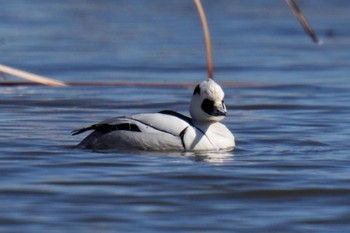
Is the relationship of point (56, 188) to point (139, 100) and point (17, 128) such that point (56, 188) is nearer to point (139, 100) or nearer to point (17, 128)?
point (17, 128)

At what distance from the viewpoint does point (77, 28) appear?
2598 cm

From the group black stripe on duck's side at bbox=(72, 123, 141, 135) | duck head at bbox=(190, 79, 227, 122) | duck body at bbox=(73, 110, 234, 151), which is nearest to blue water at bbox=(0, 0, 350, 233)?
duck body at bbox=(73, 110, 234, 151)

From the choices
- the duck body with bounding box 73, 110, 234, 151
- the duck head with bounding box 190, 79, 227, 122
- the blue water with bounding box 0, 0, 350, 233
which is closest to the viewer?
the blue water with bounding box 0, 0, 350, 233

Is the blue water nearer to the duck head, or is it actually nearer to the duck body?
the duck body

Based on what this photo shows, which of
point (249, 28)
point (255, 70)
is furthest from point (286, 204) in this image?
point (249, 28)

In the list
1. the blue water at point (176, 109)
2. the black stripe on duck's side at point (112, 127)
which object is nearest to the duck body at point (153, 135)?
the black stripe on duck's side at point (112, 127)

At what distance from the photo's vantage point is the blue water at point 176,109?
9.55m

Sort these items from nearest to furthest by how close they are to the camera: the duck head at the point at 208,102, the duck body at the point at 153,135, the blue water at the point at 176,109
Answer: the blue water at the point at 176,109
the duck body at the point at 153,135
the duck head at the point at 208,102

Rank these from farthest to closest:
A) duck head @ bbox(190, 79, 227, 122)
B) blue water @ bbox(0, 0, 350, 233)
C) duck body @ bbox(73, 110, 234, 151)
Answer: duck head @ bbox(190, 79, 227, 122)
duck body @ bbox(73, 110, 234, 151)
blue water @ bbox(0, 0, 350, 233)

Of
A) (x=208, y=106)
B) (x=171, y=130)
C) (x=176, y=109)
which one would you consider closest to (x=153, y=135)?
(x=171, y=130)

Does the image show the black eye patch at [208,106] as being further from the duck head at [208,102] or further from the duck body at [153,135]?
the duck body at [153,135]

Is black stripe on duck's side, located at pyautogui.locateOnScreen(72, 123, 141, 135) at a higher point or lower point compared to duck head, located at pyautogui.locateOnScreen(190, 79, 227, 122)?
lower

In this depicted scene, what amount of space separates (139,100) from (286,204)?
24.1 feet

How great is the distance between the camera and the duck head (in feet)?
39.7
